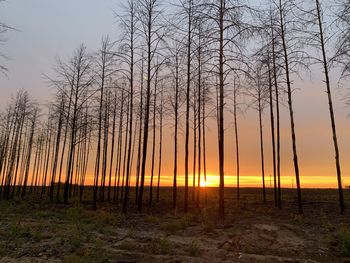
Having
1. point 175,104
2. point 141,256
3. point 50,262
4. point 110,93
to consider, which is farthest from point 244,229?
point 110,93

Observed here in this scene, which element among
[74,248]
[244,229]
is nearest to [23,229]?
[74,248]

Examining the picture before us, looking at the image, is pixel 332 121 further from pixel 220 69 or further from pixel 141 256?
pixel 141 256

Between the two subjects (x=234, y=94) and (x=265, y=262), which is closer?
(x=265, y=262)

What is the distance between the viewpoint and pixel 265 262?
6.92 m

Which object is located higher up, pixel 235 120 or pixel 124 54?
pixel 124 54

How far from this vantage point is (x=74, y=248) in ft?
26.2

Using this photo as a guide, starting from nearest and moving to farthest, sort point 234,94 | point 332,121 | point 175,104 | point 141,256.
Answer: point 141,256 < point 332,121 < point 175,104 < point 234,94

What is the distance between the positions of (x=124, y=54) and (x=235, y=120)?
12.7 meters

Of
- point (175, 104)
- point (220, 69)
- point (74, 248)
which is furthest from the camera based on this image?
point (175, 104)

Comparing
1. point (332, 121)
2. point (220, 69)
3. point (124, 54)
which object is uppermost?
point (124, 54)

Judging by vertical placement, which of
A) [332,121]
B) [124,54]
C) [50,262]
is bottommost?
[50,262]

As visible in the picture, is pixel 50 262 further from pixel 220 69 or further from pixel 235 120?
pixel 235 120

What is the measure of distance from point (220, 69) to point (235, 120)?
46.3ft

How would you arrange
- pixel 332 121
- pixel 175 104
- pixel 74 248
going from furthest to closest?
pixel 175 104, pixel 332 121, pixel 74 248
